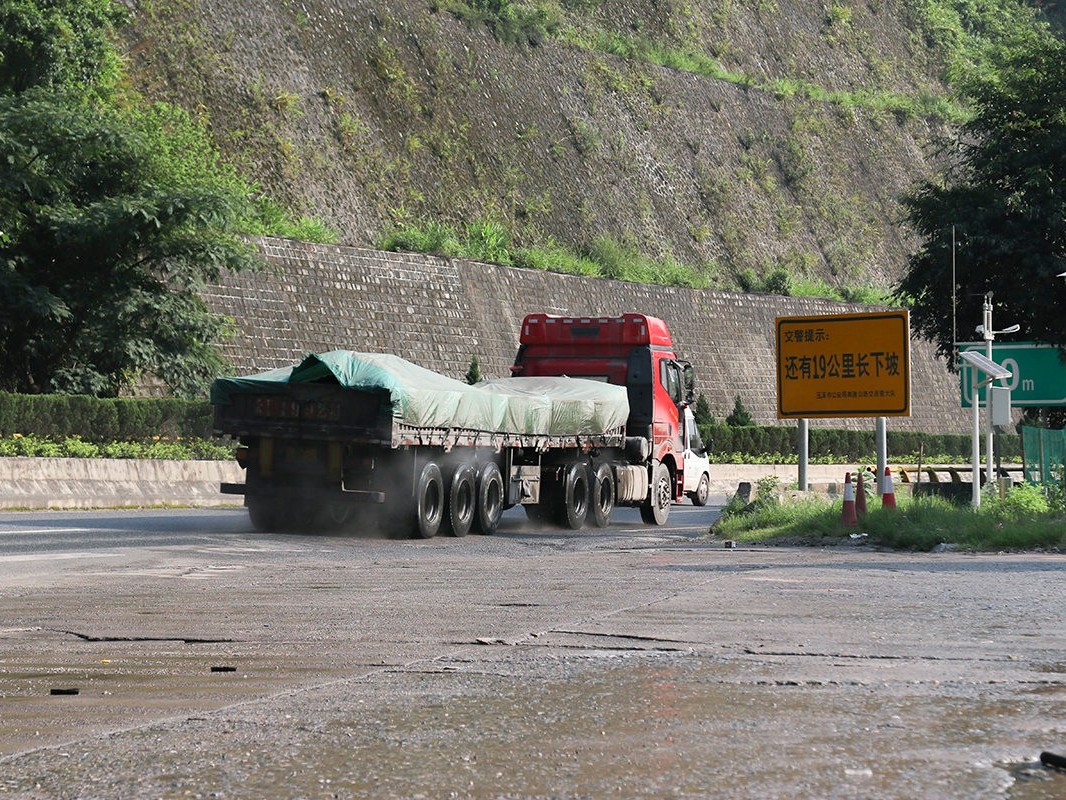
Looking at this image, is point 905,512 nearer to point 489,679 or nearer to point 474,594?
point 474,594

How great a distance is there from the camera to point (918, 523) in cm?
2206

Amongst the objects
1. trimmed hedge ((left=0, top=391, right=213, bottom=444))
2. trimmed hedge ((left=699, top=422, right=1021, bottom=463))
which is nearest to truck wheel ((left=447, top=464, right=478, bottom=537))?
trimmed hedge ((left=0, top=391, right=213, bottom=444))

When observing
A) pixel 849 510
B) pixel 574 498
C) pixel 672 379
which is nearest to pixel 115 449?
pixel 574 498

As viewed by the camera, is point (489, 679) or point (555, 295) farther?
point (555, 295)

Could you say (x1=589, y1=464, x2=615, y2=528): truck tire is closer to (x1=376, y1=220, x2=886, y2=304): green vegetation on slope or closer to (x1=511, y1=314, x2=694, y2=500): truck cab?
(x1=511, y1=314, x2=694, y2=500): truck cab

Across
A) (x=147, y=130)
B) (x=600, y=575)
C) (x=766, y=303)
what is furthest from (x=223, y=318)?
(x=766, y=303)

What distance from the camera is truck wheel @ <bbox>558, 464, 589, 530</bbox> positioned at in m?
26.4

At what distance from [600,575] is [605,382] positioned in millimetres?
12387

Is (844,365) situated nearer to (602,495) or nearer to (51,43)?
(602,495)

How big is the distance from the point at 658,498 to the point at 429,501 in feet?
24.9

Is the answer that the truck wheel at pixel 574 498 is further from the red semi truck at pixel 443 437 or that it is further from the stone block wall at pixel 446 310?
the stone block wall at pixel 446 310

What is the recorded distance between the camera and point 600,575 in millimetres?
16203

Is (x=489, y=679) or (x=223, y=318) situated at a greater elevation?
(x=223, y=318)

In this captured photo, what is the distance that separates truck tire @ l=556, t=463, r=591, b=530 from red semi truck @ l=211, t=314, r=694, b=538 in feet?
0.07
